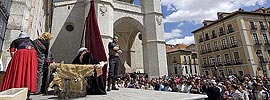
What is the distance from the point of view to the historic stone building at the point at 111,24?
14105 mm

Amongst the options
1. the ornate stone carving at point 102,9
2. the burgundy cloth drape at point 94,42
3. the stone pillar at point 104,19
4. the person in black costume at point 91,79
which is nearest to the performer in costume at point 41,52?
the person in black costume at point 91,79

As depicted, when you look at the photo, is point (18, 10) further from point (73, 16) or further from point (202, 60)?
point (202, 60)

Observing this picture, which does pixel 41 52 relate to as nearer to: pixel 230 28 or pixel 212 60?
pixel 230 28

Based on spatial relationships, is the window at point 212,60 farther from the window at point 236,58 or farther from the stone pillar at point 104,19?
the stone pillar at point 104,19

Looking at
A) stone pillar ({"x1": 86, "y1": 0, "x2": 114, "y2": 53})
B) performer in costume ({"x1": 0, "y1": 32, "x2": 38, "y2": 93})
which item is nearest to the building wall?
stone pillar ({"x1": 86, "y1": 0, "x2": 114, "y2": 53})

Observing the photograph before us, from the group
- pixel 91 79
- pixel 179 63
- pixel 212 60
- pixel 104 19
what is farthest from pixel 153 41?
pixel 179 63

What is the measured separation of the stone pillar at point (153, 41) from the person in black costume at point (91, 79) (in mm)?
11505

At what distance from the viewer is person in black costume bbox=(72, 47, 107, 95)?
3.49 meters

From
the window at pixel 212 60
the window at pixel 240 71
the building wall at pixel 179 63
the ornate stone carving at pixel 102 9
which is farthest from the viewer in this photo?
the building wall at pixel 179 63

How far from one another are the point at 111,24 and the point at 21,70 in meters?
11.7

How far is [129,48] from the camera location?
742 inches

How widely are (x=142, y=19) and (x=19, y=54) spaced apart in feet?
46.5

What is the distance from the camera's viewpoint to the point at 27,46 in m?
2.97

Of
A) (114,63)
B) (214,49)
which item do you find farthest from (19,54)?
(214,49)
